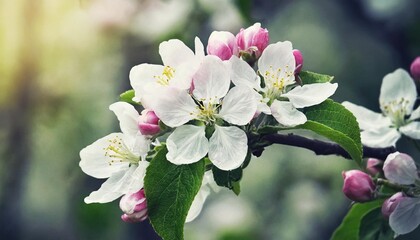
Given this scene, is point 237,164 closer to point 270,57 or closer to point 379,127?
point 270,57

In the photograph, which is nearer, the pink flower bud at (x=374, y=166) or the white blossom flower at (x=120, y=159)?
the white blossom flower at (x=120, y=159)

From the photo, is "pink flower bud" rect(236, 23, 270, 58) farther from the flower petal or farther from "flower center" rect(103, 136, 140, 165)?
"flower center" rect(103, 136, 140, 165)

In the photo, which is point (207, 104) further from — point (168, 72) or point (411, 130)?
point (411, 130)

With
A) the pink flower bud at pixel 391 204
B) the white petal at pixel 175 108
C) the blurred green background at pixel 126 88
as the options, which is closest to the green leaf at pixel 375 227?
the pink flower bud at pixel 391 204

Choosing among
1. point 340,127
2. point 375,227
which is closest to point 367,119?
point 375,227

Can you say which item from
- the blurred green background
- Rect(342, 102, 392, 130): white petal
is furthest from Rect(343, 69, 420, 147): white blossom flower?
the blurred green background

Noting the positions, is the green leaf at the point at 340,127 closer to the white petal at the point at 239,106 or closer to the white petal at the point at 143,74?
the white petal at the point at 239,106
